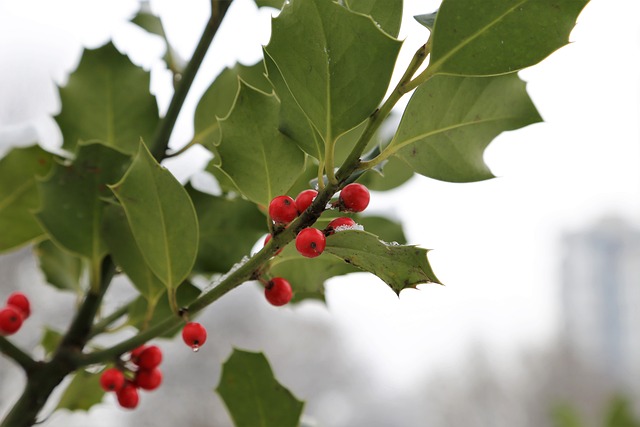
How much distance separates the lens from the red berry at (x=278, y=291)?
424mm

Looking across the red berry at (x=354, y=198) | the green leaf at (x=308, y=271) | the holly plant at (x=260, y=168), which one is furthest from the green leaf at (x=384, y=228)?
the red berry at (x=354, y=198)

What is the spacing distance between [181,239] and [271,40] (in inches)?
5.7

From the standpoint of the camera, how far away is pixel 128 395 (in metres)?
0.52

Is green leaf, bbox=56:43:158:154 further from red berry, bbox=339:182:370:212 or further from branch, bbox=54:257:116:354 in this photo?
red berry, bbox=339:182:370:212

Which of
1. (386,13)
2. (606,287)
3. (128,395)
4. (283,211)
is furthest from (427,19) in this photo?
(606,287)

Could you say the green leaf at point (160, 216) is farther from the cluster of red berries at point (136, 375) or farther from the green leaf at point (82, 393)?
the green leaf at point (82, 393)

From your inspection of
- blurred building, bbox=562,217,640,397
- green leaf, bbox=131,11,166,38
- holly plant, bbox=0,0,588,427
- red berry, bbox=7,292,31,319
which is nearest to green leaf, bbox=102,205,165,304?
holly plant, bbox=0,0,588,427

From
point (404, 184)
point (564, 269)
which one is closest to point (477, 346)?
point (564, 269)

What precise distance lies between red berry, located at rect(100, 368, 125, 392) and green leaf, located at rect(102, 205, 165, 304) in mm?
67

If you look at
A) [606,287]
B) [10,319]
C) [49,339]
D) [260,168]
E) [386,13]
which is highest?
[386,13]

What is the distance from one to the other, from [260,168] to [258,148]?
0.01 meters

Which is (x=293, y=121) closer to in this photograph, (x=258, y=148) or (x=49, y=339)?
(x=258, y=148)

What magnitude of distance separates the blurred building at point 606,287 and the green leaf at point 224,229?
12141mm

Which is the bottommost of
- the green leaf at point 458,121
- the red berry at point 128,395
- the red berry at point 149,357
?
the red berry at point 128,395
